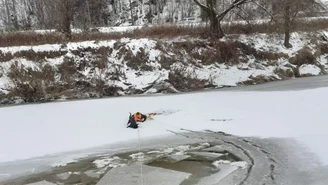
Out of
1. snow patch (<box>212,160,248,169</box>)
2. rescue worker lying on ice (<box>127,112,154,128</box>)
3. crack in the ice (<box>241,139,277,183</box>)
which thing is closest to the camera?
crack in the ice (<box>241,139,277,183</box>)

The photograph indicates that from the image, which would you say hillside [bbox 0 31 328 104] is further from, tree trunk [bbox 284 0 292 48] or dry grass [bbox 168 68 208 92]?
tree trunk [bbox 284 0 292 48]

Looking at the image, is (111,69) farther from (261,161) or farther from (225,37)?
(261,161)

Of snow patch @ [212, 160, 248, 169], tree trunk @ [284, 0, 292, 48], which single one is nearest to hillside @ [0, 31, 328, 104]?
tree trunk @ [284, 0, 292, 48]

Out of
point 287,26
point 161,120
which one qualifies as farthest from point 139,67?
point 287,26

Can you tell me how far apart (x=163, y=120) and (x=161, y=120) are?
5cm

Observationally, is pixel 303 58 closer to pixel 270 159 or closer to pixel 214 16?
pixel 214 16

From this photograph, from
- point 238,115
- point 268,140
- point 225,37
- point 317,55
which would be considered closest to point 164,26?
point 225,37

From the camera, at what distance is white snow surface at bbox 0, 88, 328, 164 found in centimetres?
751

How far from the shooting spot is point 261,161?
20.2 ft

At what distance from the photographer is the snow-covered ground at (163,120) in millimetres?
7516

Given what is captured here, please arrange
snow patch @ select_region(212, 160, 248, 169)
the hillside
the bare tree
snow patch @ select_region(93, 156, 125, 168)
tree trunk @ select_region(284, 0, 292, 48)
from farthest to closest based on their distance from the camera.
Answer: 1. tree trunk @ select_region(284, 0, 292, 48)
2. the bare tree
3. the hillside
4. snow patch @ select_region(93, 156, 125, 168)
5. snow patch @ select_region(212, 160, 248, 169)

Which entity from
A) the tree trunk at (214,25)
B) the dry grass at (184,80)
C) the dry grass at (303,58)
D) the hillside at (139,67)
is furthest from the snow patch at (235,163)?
the dry grass at (303,58)

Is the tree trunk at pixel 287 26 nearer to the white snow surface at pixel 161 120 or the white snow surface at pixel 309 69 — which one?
the white snow surface at pixel 309 69

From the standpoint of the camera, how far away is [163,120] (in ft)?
29.6
